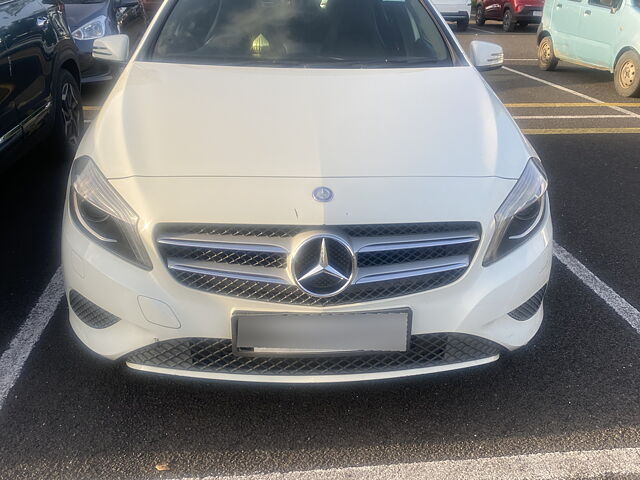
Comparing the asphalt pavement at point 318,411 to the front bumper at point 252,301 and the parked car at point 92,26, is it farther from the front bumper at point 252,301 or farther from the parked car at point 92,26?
the parked car at point 92,26

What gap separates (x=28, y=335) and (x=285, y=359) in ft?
4.71

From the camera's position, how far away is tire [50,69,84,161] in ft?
17.4

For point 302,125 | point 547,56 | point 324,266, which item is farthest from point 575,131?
point 324,266

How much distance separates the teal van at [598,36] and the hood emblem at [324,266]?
7.25 metres

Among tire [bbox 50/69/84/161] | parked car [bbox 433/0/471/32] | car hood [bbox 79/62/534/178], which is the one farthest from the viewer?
parked car [bbox 433/0/471/32]

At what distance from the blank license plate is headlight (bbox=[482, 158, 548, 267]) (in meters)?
0.41

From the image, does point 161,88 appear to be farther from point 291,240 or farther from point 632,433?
point 632,433

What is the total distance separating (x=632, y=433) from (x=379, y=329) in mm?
1067

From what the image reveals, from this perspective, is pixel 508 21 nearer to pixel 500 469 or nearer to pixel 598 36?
pixel 598 36

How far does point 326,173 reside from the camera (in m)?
2.43

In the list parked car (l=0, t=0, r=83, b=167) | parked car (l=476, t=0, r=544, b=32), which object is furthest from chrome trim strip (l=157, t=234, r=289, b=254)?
parked car (l=476, t=0, r=544, b=32)

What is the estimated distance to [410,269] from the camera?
2348 mm

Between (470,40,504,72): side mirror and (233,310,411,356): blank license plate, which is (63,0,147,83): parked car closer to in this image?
(470,40,504,72): side mirror

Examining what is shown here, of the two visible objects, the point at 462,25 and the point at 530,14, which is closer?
the point at 530,14
